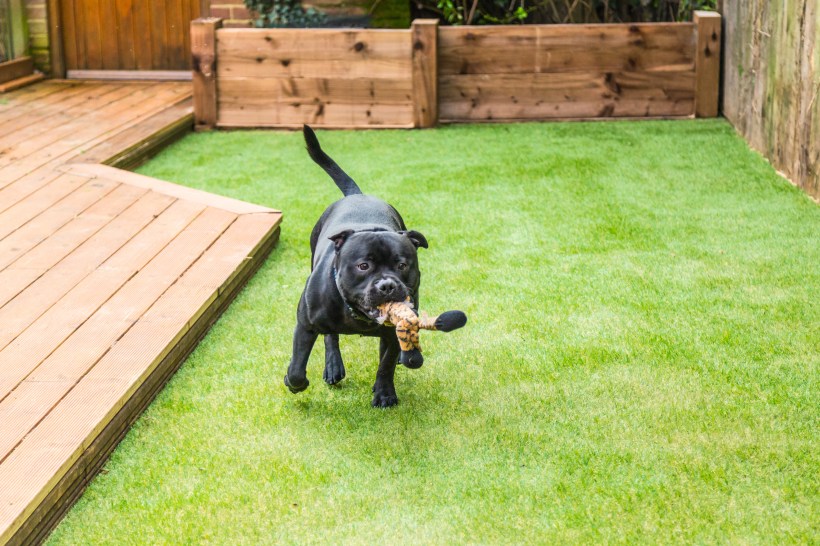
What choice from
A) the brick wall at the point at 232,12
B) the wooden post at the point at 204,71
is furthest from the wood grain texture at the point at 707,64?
the brick wall at the point at 232,12

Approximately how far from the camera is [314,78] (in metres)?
7.37

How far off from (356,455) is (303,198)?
2.99m

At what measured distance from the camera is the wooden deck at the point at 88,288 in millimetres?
2691

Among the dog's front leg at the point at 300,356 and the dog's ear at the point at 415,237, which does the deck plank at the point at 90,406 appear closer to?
the dog's front leg at the point at 300,356

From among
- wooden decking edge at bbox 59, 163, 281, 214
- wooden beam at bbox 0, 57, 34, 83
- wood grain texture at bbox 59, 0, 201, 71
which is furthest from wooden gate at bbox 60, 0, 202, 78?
wooden decking edge at bbox 59, 163, 281, 214

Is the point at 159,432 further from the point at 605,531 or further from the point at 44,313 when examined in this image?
the point at 605,531

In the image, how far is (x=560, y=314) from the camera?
155 inches

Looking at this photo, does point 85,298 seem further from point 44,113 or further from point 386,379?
point 44,113

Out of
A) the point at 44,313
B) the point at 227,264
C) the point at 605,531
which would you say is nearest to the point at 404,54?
the point at 227,264

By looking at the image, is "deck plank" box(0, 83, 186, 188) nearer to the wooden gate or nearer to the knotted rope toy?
the wooden gate

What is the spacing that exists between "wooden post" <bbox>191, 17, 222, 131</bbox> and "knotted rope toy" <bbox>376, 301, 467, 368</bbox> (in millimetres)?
4979

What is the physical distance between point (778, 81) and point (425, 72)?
2.50 meters

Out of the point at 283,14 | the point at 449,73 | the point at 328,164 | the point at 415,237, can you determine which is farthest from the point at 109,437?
the point at 283,14

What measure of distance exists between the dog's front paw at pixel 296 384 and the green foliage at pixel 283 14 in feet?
18.3
